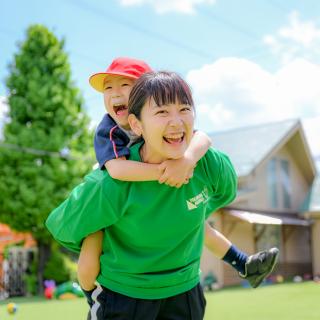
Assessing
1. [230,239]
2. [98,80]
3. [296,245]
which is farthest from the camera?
[296,245]

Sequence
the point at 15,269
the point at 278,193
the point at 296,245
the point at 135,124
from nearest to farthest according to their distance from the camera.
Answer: the point at 135,124 → the point at 15,269 → the point at 278,193 → the point at 296,245

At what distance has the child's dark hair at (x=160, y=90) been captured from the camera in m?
2.11

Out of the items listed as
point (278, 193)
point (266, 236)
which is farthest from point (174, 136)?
point (278, 193)

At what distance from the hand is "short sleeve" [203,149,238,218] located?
187 millimetres

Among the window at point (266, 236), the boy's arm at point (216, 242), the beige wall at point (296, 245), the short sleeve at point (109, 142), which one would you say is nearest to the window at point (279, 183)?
the window at point (266, 236)

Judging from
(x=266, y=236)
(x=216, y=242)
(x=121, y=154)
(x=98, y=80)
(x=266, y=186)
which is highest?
(x=98, y=80)

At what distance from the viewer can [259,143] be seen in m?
22.1

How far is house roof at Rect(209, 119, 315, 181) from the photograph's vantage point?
20.9m

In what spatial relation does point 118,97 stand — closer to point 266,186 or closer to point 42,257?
point 42,257

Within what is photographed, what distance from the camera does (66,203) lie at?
7.41 feet

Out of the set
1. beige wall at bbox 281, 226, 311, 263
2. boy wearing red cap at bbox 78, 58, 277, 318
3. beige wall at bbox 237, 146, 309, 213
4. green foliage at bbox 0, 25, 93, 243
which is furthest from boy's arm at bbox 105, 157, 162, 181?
beige wall at bbox 281, 226, 311, 263

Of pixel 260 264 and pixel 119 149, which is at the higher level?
pixel 119 149

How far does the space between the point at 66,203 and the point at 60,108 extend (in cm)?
1488

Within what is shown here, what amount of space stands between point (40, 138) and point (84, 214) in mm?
14676
